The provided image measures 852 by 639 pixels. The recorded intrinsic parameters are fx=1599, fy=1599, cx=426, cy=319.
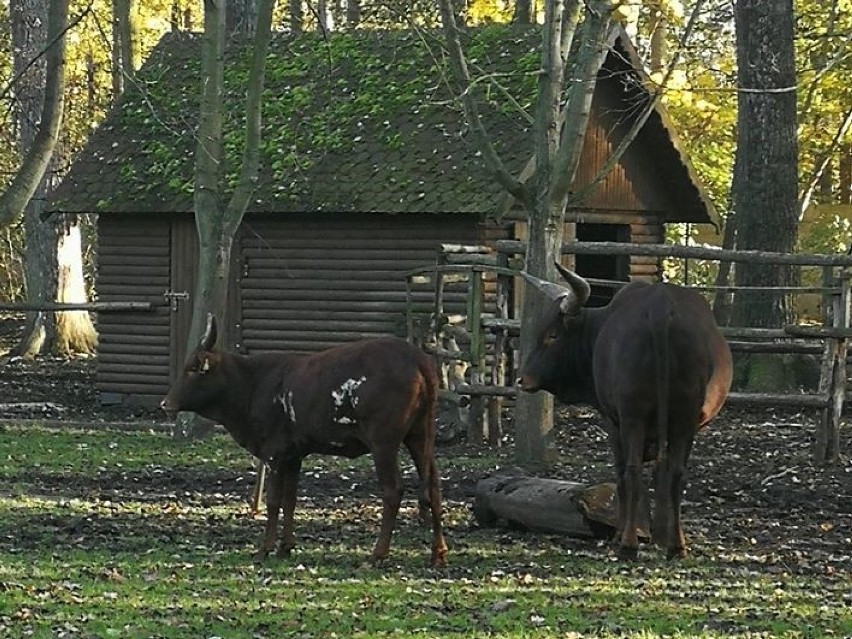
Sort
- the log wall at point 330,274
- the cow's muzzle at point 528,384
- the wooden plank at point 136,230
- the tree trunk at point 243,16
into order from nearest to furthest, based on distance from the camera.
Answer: the cow's muzzle at point 528,384 → the log wall at point 330,274 → the wooden plank at point 136,230 → the tree trunk at point 243,16

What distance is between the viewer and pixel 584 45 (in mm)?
13820

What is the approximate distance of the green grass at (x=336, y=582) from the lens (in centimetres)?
831

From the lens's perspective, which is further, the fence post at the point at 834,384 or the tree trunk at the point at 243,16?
the tree trunk at the point at 243,16

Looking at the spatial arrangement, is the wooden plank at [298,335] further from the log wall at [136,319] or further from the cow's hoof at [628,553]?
the cow's hoof at [628,553]

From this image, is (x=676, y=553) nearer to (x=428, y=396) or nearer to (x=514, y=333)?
(x=428, y=396)

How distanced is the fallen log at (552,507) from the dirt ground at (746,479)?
2.10ft

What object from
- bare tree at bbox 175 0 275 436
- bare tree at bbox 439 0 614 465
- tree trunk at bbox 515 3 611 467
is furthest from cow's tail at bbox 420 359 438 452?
bare tree at bbox 175 0 275 436

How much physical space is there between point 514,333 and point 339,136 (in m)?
6.34

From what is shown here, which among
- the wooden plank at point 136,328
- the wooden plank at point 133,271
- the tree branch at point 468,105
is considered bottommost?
the wooden plank at point 136,328

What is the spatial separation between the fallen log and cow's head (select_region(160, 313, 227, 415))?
217cm

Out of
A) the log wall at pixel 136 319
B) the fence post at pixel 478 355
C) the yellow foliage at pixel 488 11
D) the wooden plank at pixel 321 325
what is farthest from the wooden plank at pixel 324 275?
the yellow foliage at pixel 488 11

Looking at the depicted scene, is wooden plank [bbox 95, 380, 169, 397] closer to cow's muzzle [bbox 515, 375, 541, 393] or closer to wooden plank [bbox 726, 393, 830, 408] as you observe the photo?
wooden plank [bbox 726, 393, 830, 408]

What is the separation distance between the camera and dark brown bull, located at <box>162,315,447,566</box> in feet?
33.9

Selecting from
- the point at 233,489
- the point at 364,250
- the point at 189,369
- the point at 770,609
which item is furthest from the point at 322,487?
the point at 364,250
